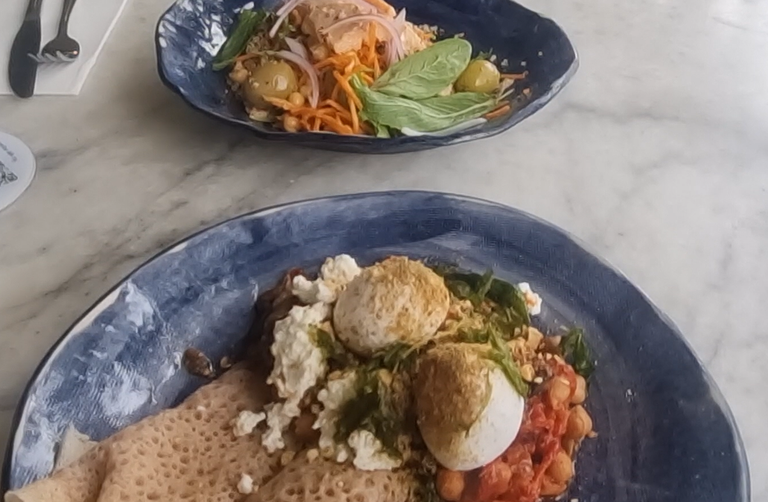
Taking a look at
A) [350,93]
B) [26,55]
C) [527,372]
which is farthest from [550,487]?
Answer: [26,55]

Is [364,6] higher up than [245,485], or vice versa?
[364,6]

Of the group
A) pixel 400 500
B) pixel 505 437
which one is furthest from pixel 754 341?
pixel 400 500

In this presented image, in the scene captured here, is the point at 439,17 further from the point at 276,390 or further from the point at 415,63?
the point at 276,390

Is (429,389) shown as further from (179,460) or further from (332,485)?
(179,460)

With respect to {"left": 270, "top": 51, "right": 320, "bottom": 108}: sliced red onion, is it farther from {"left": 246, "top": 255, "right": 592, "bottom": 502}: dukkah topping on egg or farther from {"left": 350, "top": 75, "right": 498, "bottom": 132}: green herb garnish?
{"left": 246, "top": 255, "right": 592, "bottom": 502}: dukkah topping on egg

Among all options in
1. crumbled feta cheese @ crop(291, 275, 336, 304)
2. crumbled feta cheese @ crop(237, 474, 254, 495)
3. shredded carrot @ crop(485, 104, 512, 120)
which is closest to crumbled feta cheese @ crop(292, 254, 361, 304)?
crumbled feta cheese @ crop(291, 275, 336, 304)

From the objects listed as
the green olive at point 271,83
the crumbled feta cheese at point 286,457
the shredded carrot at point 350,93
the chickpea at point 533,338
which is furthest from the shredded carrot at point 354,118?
the crumbled feta cheese at point 286,457
